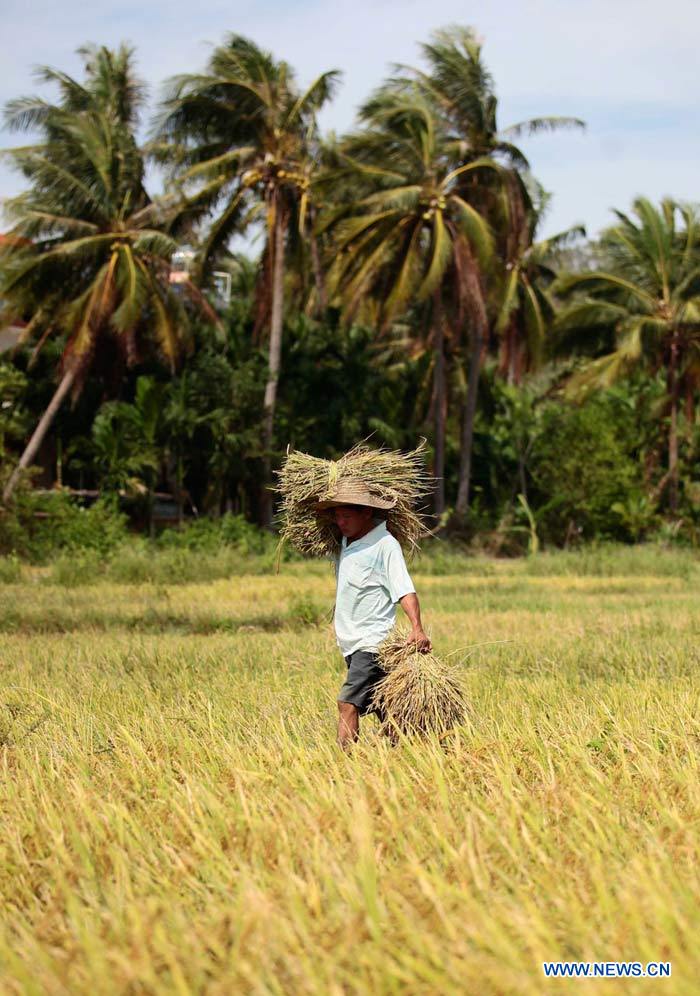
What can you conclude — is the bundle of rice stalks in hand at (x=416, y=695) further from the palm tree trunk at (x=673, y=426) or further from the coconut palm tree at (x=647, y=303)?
the palm tree trunk at (x=673, y=426)

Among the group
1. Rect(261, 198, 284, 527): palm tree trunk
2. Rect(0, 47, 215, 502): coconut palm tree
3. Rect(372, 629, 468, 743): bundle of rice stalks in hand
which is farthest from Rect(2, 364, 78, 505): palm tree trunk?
Rect(372, 629, 468, 743): bundle of rice stalks in hand

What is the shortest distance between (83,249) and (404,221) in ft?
19.2

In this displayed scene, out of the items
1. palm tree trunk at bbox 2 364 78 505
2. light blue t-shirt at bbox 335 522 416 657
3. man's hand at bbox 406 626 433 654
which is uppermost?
palm tree trunk at bbox 2 364 78 505

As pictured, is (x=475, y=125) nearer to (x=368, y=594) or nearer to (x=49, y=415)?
(x=49, y=415)

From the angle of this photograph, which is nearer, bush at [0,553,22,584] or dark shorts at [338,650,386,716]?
dark shorts at [338,650,386,716]

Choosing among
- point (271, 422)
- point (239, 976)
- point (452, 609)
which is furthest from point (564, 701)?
point (271, 422)

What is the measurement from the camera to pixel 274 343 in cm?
2203

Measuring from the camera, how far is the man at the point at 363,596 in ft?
16.1

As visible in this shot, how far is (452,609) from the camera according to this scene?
40.5ft

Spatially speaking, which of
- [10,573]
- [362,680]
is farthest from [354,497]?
[10,573]

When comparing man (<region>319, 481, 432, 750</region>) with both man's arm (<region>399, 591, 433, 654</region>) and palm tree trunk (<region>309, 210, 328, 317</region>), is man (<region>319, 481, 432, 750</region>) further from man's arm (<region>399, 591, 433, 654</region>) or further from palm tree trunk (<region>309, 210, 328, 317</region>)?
palm tree trunk (<region>309, 210, 328, 317</region>)

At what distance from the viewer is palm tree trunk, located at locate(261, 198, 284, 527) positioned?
2158 cm

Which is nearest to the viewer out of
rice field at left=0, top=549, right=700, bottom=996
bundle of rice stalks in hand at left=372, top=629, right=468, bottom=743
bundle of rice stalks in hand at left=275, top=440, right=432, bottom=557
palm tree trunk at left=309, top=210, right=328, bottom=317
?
rice field at left=0, top=549, right=700, bottom=996

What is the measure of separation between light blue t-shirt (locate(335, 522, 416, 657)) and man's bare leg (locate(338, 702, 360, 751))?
0.74 ft
